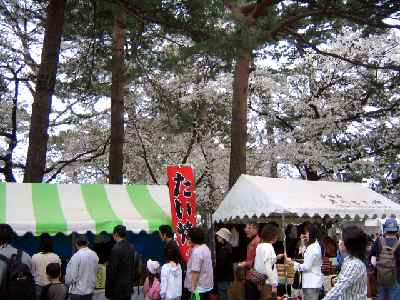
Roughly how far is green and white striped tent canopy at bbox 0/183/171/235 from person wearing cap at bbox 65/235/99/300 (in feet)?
2.93

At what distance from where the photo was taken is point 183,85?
63.4 ft

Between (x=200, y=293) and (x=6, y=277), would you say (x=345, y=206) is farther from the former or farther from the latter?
(x=6, y=277)

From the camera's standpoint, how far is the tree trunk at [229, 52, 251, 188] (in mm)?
11203

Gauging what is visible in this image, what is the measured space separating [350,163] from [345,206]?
27.7ft

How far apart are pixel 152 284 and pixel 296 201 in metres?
3.35

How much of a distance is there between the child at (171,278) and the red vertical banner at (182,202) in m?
1.35

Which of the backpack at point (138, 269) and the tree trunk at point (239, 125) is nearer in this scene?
the backpack at point (138, 269)

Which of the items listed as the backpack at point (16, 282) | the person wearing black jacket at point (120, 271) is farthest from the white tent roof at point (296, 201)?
the backpack at point (16, 282)

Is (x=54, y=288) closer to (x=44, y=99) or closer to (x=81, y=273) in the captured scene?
(x=81, y=273)

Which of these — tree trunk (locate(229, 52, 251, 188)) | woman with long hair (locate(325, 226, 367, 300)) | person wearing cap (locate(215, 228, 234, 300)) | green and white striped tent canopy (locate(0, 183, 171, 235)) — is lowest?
Result: person wearing cap (locate(215, 228, 234, 300))

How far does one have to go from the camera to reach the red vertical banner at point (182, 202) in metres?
7.92

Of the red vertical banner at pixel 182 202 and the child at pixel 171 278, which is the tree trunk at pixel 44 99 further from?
the child at pixel 171 278

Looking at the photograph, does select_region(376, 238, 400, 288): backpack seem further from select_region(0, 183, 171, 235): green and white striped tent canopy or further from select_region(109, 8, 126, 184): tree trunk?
select_region(109, 8, 126, 184): tree trunk

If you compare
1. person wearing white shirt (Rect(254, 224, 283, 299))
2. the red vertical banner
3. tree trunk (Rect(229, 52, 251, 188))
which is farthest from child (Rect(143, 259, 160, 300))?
tree trunk (Rect(229, 52, 251, 188))
